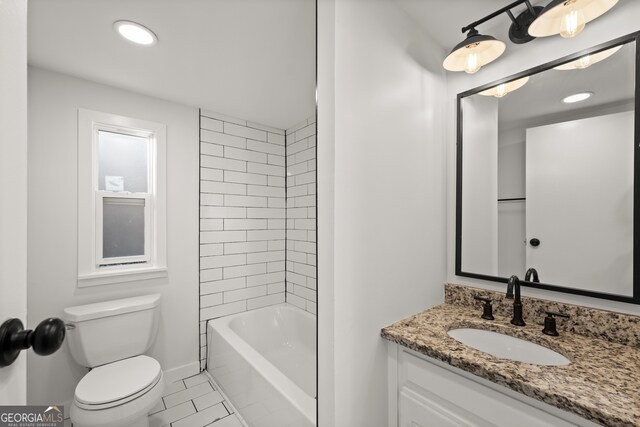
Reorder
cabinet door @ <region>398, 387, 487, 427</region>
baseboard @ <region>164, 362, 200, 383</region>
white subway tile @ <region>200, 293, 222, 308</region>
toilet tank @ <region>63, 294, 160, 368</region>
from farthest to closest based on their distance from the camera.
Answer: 1. white subway tile @ <region>200, 293, 222, 308</region>
2. baseboard @ <region>164, 362, 200, 383</region>
3. toilet tank @ <region>63, 294, 160, 368</region>
4. cabinet door @ <region>398, 387, 487, 427</region>

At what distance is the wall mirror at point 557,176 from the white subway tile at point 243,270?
6.14 feet

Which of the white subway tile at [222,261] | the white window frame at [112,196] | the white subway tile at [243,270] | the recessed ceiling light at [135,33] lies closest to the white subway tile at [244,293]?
the white subway tile at [243,270]

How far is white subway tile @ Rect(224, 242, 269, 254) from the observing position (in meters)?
2.56

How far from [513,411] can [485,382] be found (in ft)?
0.32

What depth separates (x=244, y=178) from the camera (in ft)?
8.75

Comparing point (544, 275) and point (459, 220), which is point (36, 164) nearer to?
point (459, 220)

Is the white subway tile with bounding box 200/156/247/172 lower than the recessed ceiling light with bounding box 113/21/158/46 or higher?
lower

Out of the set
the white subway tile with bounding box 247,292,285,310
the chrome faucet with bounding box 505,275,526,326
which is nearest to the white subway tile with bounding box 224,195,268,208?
Answer: the white subway tile with bounding box 247,292,285,310

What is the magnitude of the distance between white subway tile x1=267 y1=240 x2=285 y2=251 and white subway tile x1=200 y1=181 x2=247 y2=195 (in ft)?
1.95

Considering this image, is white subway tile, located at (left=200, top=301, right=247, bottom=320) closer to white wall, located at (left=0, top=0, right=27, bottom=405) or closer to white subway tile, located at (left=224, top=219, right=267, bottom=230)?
white subway tile, located at (left=224, top=219, right=267, bottom=230)

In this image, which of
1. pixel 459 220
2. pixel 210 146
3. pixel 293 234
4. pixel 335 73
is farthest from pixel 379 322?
pixel 210 146

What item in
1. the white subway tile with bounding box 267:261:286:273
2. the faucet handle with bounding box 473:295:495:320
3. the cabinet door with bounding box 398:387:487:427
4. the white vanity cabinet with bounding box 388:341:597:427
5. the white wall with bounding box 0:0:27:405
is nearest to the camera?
the white wall with bounding box 0:0:27:405

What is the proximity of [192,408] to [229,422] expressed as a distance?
330 millimetres

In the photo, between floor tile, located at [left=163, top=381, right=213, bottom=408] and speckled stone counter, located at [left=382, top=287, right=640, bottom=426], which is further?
floor tile, located at [left=163, top=381, right=213, bottom=408]
